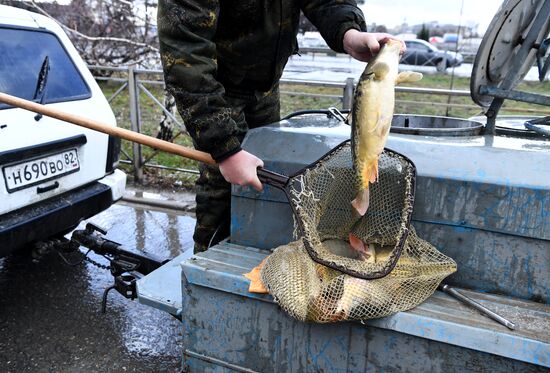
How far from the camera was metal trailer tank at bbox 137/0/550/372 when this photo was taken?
174 centimetres

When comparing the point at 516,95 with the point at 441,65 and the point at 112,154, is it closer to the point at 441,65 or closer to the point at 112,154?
the point at 112,154

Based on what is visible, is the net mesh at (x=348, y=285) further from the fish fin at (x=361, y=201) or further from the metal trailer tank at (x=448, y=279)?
the fish fin at (x=361, y=201)

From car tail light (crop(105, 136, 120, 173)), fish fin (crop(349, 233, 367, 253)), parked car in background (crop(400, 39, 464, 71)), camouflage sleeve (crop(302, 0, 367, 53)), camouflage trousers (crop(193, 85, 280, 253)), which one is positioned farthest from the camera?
parked car in background (crop(400, 39, 464, 71))

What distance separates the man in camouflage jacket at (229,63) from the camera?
1.97 metres

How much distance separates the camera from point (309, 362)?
1985mm

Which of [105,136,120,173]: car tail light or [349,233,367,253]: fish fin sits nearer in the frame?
[349,233,367,253]: fish fin

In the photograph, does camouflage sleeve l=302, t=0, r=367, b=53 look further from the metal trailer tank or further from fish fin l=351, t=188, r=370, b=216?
fish fin l=351, t=188, r=370, b=216

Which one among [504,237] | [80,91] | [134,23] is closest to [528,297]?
[504,237]

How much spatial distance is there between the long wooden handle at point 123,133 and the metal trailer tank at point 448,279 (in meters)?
0.29

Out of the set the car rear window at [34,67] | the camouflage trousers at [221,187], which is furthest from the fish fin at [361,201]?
the car rear window at [34,67]

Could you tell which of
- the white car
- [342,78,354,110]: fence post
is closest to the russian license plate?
the white car

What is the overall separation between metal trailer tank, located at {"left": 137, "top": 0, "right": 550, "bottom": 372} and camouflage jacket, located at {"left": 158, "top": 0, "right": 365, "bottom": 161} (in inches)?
13.8

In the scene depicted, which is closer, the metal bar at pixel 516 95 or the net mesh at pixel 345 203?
the net mesh at pixel 345 203

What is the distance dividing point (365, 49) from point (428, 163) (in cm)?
64
